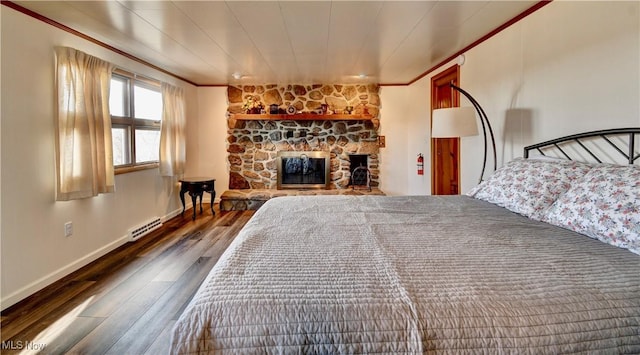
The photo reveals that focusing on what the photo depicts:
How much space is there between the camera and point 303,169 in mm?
5699

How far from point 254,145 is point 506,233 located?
475 cm

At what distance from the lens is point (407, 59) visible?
392 cm

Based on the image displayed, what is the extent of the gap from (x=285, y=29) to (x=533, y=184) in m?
2.31

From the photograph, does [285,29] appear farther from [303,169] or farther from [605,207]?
[303,169]

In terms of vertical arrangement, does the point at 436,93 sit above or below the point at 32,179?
above

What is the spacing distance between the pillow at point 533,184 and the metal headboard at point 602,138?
0.66 feet

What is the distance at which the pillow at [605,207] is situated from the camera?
1.33 meters

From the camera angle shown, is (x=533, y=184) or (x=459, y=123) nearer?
(x=533, y=184)

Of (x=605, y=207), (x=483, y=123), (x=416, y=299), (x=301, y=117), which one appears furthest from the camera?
(x=301, y=117)

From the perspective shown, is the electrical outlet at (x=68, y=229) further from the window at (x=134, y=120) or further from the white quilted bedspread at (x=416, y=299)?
the white quilted bedspread at (x=416, y=299)

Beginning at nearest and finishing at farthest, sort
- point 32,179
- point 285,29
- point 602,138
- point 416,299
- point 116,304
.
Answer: point 416,299
point 602,138
point 116,304
point 32,179
point 285,29

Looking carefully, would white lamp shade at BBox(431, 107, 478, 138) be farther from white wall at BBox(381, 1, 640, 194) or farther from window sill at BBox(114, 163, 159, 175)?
window sill at BBox(114, 163, 159, 175)

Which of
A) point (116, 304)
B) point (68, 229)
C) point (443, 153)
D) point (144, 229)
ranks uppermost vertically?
point (443, 153)

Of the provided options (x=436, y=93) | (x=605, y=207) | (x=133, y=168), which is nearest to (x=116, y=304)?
(x=133, y=168)
